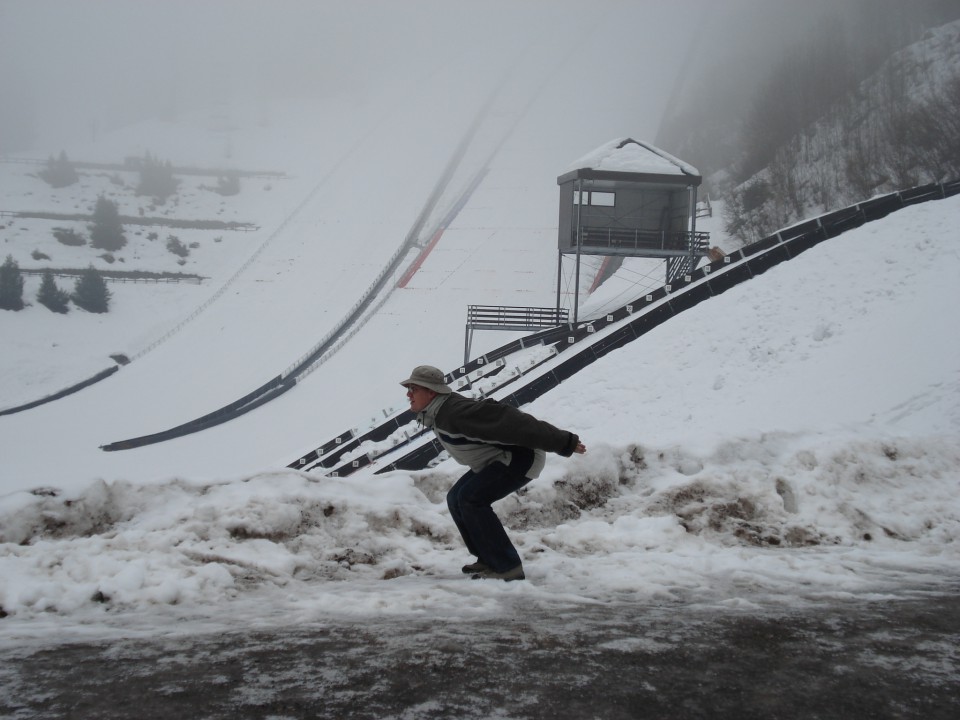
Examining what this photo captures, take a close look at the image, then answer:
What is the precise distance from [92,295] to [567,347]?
32.4 metres

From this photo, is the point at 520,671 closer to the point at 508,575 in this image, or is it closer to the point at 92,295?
the point at 508,575

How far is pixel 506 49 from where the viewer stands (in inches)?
4144

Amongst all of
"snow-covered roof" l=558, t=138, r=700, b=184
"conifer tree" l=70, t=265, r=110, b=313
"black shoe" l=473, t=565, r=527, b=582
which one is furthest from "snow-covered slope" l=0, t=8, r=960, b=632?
"snow-covered roof" l=558, t=138, r=700, b=184

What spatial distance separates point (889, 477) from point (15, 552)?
706cm

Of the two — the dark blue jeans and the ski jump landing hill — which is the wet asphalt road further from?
the ski jump landing hill

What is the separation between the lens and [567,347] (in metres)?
23.4

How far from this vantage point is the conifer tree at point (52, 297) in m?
44.6

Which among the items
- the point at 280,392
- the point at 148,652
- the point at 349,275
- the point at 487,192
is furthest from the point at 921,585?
the point at 487,192

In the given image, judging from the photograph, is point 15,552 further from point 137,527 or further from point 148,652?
point 148,652

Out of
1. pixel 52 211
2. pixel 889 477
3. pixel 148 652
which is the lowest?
pixel 148 652

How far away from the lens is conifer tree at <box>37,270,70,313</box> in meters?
44.6

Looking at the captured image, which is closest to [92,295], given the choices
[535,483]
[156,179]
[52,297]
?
[52,297]

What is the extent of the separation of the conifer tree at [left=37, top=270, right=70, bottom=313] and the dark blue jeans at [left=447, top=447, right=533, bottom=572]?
45036 mm

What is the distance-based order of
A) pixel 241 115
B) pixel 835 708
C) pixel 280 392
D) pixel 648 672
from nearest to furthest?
pixel 835 708 < pixel 648 672 < pixel 280 392 < pixel 241 115
